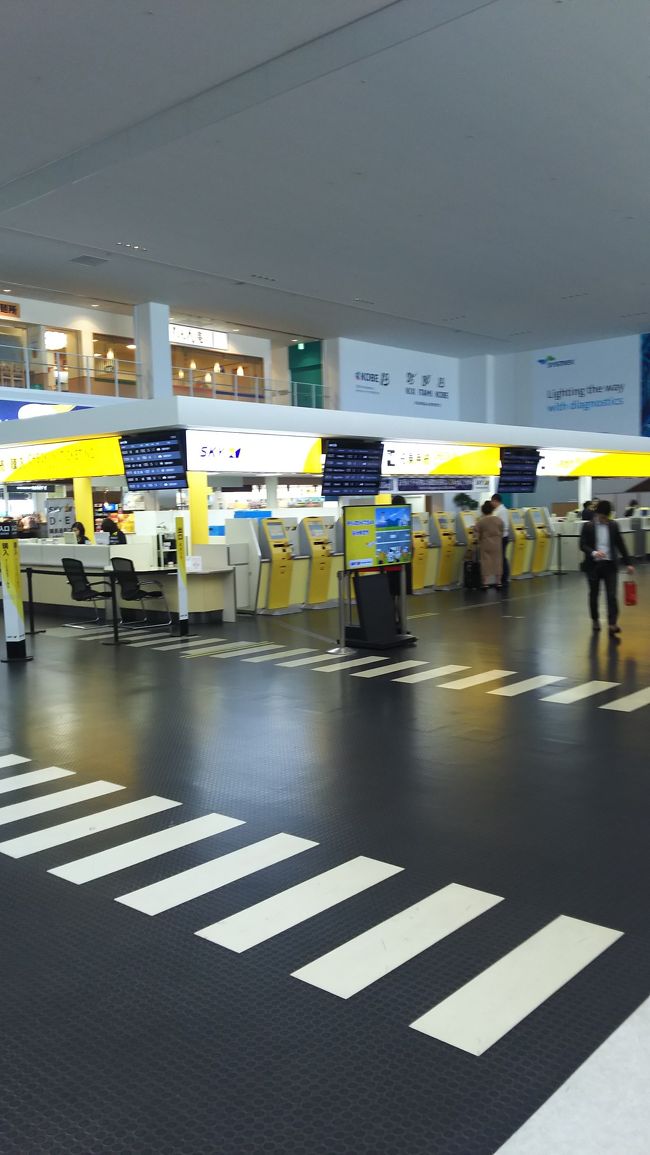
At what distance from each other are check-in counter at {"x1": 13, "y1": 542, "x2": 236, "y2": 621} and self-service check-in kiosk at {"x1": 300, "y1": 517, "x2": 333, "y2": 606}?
172 centimetres

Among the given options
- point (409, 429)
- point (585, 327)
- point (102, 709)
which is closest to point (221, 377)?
point (585, 327)

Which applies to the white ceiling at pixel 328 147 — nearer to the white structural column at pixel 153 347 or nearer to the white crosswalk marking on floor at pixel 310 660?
the white structural column at pixel 153 347

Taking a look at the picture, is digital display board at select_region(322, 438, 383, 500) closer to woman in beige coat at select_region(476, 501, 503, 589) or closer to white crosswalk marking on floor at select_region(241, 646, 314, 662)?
woman in beige coat at select_region(476, 501, 503, 589)

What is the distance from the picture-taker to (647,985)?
109 inches

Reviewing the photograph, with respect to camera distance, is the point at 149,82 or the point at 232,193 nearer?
the point at 149,82

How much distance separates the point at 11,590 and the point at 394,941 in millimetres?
6965

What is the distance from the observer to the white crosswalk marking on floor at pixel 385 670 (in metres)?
8.10

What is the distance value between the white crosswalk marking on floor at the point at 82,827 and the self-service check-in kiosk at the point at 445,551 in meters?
11.5

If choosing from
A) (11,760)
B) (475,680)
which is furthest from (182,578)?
(11,760)

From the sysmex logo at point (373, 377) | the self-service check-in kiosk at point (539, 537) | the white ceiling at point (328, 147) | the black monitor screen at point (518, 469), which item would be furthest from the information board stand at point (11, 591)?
the sysmex logo at point (373, 377)

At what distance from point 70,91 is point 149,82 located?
3.15ft

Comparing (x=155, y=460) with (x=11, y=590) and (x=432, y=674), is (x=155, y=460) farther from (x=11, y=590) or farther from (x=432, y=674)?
(x=432, y=674)

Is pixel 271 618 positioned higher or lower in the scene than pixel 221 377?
lower

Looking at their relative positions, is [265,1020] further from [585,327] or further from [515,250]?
[585,327]
